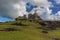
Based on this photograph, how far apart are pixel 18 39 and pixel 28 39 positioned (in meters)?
4.90

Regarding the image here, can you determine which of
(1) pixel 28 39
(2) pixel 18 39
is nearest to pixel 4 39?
(2) pixel 18 39

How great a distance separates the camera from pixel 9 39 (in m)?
71.1

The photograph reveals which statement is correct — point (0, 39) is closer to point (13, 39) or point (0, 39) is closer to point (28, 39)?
point (13, 39)

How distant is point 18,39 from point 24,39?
3.14 metres

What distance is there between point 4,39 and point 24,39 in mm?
9363

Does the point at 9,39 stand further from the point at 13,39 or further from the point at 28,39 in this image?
the point at 28,39

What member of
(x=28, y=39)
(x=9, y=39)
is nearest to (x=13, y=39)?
(x=9, y=39)

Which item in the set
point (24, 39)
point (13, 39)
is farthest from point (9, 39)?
point (24, 39)

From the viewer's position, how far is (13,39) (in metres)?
71.3

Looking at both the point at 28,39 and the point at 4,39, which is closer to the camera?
the point at 4,39

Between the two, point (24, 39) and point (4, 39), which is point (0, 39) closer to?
point (4, 39)

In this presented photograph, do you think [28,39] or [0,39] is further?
[28,39]

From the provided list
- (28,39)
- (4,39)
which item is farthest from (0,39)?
(28,39)

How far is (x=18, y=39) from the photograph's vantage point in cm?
7294
